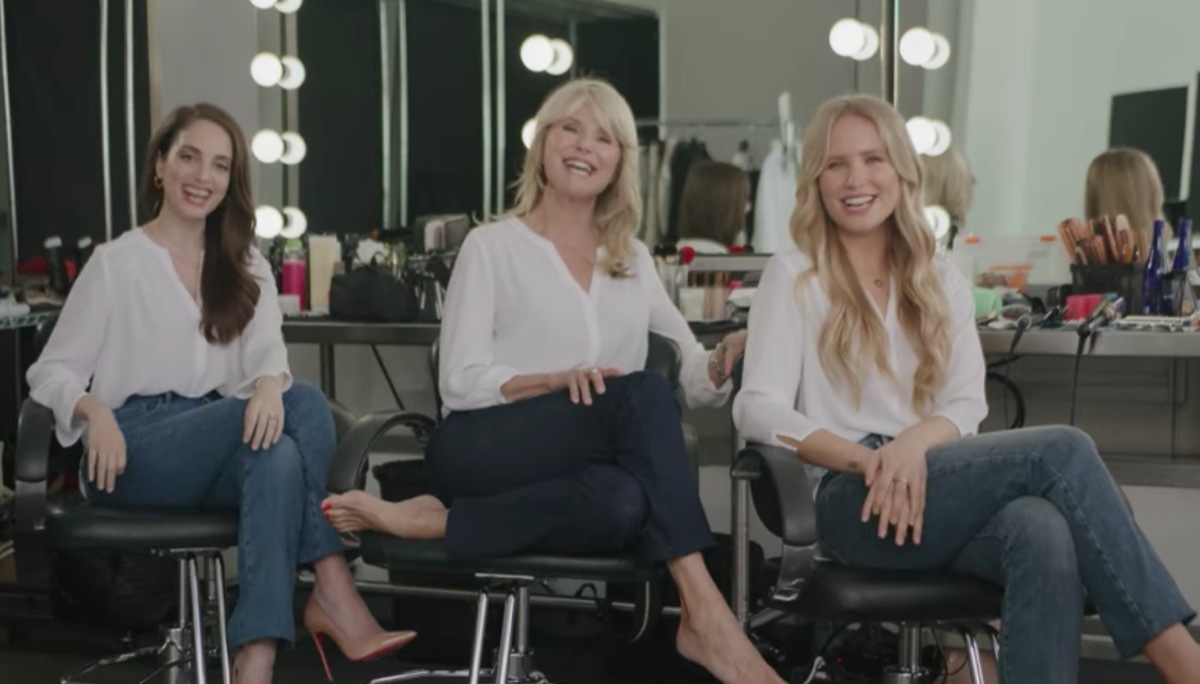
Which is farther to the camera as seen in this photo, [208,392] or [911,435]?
[208,392]

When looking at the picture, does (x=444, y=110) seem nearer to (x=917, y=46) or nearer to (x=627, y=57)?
(x=627, y=57)

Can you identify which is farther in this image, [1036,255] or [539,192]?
[1036,255]

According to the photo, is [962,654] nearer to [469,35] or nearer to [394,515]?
[394,515]

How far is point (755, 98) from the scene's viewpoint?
398 cm

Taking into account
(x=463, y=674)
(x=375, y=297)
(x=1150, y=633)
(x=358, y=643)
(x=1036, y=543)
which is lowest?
(x=463, y=674)

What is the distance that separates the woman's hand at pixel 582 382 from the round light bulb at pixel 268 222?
1.97m

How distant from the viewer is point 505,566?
243 centimetres

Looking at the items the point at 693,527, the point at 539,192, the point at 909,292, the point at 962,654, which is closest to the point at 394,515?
the point at 693,527

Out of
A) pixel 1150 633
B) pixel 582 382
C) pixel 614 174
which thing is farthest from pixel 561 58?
pixel 1150 633

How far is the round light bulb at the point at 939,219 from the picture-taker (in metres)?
3.74

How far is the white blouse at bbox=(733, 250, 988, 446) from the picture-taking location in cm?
244

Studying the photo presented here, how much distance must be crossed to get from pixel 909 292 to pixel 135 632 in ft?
6.78

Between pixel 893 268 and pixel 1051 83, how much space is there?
54.1 inches

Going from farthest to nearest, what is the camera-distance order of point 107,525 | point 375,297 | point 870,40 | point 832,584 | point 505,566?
point 870,40 < point 375,297 < point 107,525 < point 505,566 < point 832,584
